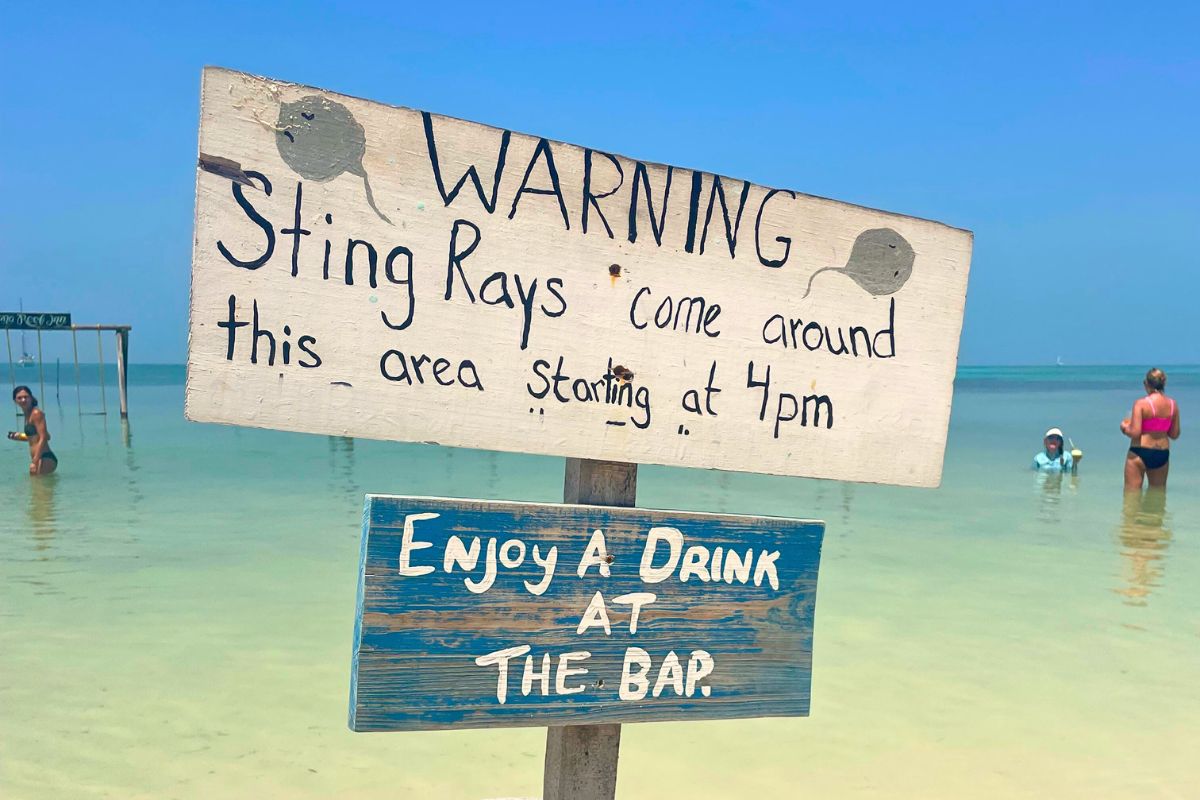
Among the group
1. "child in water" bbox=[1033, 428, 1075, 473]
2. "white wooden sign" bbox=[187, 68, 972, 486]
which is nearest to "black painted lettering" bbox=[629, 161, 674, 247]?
"white wooden sign" bbox=[187, 68, 972, 486]

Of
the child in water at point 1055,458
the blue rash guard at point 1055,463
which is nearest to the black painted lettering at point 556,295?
the child in water at point 1055,458

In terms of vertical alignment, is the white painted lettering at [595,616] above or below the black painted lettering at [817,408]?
below

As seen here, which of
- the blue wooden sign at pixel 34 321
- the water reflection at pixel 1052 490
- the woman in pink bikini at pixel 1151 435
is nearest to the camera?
the water reflection at pixel 1052 490

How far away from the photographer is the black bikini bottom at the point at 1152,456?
40.6 ft

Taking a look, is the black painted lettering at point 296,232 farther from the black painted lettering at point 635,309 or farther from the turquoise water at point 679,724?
the turquoise water at point 679,724

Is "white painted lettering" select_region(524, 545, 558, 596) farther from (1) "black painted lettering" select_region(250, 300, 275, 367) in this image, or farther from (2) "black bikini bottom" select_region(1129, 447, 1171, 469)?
(2) "black bikini bottom" select_region(1129, 447, 1171, 469)

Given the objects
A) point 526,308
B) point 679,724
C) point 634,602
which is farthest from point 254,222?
point 679,724

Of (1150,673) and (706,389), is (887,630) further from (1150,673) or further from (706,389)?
(706,389)

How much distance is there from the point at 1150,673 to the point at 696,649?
13.6 feet

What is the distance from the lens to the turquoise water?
12.3ft

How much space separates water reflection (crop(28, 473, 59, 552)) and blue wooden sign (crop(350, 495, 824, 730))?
765cm

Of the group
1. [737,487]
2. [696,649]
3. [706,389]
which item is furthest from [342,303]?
[737,487]

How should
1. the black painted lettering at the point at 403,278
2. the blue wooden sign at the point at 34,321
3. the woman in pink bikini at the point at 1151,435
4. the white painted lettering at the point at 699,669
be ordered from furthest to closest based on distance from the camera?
the blue wooden sign at the point at 34,321 < the woman in pink bikini at the point at 1151,435 < the white painted lettering at the point at 699,669 < the black painted lettering at the point at 403,278

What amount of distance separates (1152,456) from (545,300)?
12.8 metres
